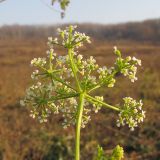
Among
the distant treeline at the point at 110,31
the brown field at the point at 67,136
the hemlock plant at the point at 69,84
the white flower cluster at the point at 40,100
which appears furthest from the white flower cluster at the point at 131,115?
the distant treeline at the point at 110,31

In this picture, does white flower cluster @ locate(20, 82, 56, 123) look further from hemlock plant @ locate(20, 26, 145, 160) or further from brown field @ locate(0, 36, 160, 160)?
brown field @ locate(0, 36, 160, 160)

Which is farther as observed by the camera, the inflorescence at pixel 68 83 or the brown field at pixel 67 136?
the brown field at pixel 67 136

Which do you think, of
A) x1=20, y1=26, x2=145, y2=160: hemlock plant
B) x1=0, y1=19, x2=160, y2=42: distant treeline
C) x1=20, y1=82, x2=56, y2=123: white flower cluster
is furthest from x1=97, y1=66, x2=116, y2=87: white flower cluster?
x1=0, y1=19, x2=160, y2=42: distant treeline

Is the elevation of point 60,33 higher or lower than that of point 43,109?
higher

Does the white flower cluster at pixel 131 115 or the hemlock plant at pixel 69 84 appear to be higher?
the hemlock plant at pixel 69 84

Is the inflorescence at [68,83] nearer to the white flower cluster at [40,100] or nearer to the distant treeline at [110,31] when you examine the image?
the white flower cluster at [40,100]

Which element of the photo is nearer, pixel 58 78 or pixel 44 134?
pixel 58 78

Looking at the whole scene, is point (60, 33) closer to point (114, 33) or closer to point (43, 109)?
point (43, 109)

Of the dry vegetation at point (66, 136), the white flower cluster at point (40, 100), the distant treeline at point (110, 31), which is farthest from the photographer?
the distant treeline at point (110, 31)

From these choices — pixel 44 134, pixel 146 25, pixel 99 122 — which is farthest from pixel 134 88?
pixel 146 25
